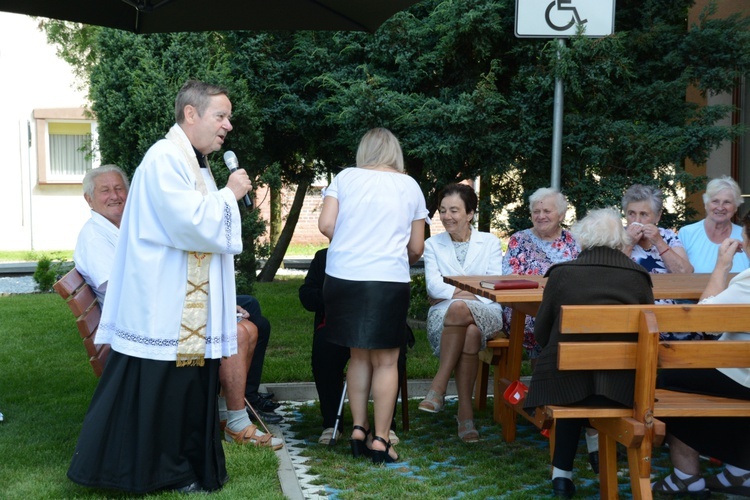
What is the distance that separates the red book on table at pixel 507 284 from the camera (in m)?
5.11

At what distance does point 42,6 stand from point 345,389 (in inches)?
120

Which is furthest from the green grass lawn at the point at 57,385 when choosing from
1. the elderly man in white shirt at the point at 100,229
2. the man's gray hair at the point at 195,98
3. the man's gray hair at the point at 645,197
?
the man's gray hair at the point at 645,197

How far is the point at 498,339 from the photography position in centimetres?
602

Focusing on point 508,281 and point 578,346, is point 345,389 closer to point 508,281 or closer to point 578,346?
point 508,281

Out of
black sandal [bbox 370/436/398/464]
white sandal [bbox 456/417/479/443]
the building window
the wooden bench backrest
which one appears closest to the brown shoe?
black sandal [bbox 370/436/398/464]

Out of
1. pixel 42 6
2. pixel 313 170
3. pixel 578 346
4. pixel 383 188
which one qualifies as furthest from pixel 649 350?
pixel 313 170

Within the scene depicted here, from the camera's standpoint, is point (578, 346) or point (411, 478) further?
point (411, 478)

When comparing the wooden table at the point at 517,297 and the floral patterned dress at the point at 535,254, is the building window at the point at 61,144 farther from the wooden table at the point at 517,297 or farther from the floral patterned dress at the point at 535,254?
the wooden table at the point at 517,297

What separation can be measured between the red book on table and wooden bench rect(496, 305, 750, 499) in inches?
35.2

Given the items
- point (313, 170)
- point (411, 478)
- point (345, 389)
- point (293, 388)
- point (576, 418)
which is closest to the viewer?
point (576, 418)

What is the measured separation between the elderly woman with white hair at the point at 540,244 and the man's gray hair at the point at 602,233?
161 cm

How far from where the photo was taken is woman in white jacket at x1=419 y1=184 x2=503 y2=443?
19.2 ft

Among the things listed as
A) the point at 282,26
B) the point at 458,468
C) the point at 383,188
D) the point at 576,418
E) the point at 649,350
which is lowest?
the point at 458,468

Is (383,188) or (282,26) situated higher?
(282,26)
